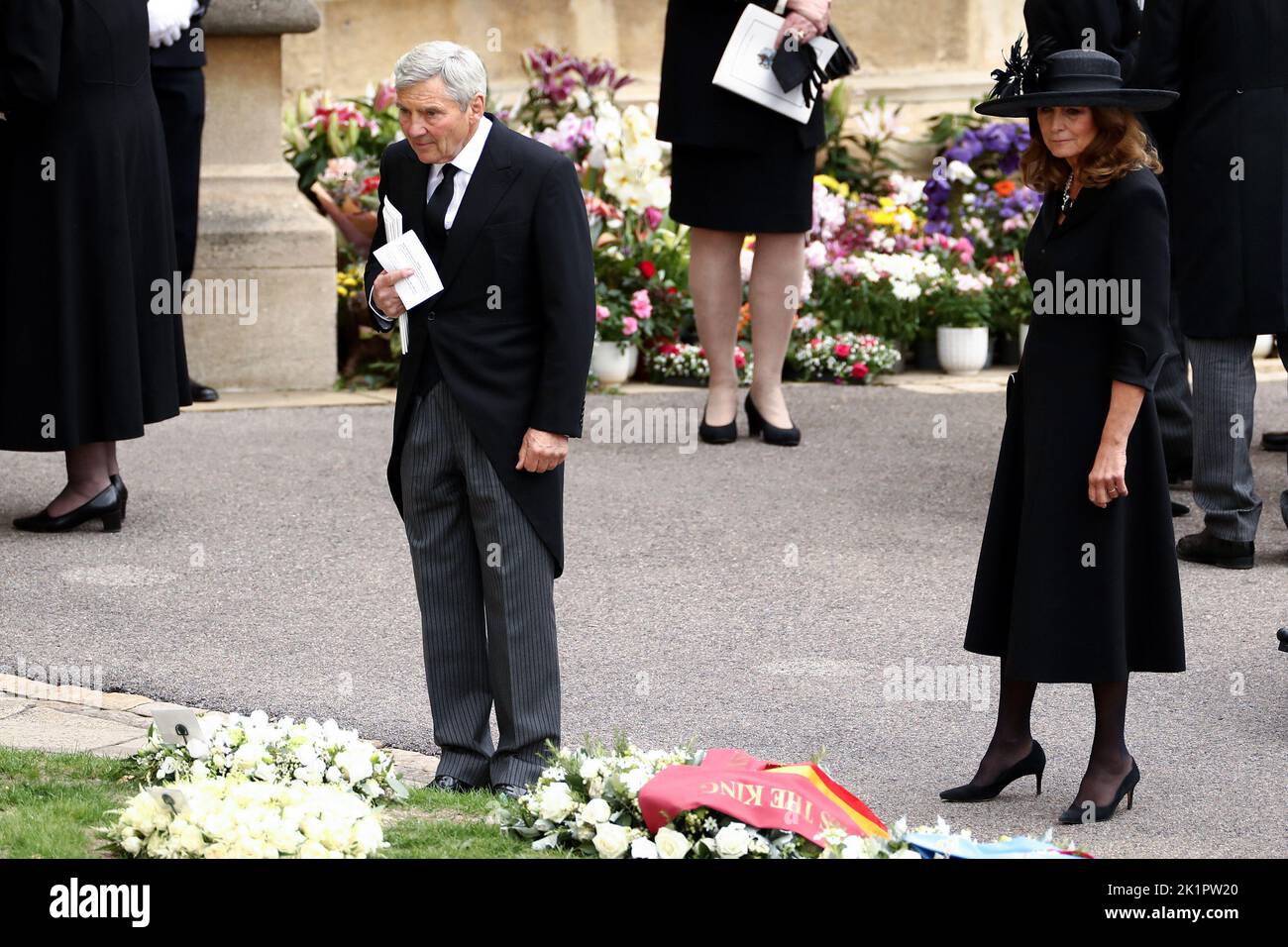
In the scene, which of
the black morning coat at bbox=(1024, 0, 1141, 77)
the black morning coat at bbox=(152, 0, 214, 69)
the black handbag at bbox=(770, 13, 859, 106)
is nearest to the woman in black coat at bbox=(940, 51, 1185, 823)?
the black morning coat at bbox=(1024, 0, 1141, 77)

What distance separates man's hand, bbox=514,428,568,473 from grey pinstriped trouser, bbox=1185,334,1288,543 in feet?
10.1

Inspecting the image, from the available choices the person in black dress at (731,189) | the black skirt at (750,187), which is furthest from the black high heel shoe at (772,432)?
the black skirt at (750,187)

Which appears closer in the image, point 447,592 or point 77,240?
point 447,592

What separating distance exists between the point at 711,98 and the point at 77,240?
8.84 feet

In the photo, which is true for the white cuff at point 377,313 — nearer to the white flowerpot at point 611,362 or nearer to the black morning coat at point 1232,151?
the black morning coat at point 1232,151

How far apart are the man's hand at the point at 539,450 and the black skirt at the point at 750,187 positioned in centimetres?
406

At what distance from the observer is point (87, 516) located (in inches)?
284

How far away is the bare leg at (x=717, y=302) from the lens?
870 centimetres

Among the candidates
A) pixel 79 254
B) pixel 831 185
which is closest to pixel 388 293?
pixel 79 254

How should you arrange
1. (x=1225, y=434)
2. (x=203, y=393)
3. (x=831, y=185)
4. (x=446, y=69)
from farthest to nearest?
(x=831, y=185), (x=203, y=393), (x=1225, y=434), (x=446, y=69)

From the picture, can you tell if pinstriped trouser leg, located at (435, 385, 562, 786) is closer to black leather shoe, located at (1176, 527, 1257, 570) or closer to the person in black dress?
black leather shoe, located at (1176, 527, 1257, 570)

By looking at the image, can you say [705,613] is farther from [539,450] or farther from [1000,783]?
[539,450]

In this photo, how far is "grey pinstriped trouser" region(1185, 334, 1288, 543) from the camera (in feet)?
22.6
